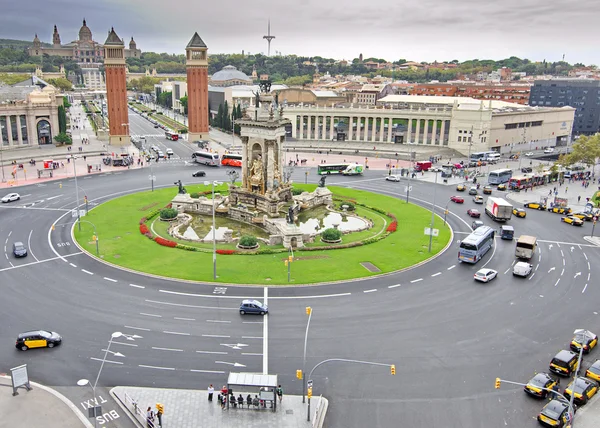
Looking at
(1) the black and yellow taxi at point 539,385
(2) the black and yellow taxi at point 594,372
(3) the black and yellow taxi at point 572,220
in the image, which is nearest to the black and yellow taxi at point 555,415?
(1) the black and yellow taxi at point 539,385

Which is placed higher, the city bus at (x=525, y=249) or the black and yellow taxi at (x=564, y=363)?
the city bus at (x=525, y=249)

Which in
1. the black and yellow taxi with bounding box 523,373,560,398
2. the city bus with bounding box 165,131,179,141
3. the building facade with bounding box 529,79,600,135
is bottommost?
the black and yellow taxi with bounding box 523,373,560,398

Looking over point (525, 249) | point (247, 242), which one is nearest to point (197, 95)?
point (247, 242)

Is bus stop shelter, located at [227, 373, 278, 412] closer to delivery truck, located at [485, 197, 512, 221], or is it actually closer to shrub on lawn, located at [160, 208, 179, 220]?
shrub on lawn, located at [160, 208, 179, 220]

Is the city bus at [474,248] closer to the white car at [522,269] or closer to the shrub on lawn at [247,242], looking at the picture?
the white car at [522,269]

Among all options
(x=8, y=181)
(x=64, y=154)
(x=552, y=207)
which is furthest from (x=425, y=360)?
(x=64, y=154)

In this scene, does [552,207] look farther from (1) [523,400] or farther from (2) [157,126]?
(2) [157,126]

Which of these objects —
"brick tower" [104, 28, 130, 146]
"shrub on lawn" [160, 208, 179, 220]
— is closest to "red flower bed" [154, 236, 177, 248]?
"shrub on lawn" [160, 208, 179, 220]
